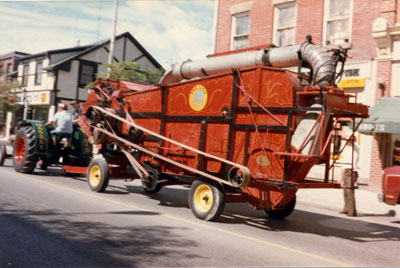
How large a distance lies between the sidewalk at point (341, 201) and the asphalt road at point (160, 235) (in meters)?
1.45

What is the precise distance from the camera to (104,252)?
4.82 metres

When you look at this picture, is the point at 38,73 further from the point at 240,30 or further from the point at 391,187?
the point at 391,187

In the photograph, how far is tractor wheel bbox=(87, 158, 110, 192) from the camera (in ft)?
30.5

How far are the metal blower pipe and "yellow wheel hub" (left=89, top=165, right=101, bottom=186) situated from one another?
3.04m

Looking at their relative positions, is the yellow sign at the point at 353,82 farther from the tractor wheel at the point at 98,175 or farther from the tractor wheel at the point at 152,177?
the tractor wheel at the point at 98,175

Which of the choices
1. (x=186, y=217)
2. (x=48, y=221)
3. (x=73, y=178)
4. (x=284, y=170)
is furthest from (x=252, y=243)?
(x=73, y=178)

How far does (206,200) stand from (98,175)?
3370 mm

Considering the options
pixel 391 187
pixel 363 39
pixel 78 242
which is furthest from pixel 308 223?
pixel 363 39

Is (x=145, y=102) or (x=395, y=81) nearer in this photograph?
(x=145, y=102)

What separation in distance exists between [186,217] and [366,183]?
904 centimetres

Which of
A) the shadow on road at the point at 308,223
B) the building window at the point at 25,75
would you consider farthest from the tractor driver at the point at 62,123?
the building window at the point at 25,75

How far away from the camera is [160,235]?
5.83 metres

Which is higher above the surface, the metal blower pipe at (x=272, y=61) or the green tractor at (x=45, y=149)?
the metal blower pipe at (x=272, y=61)

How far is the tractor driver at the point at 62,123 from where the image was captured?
1125cm
